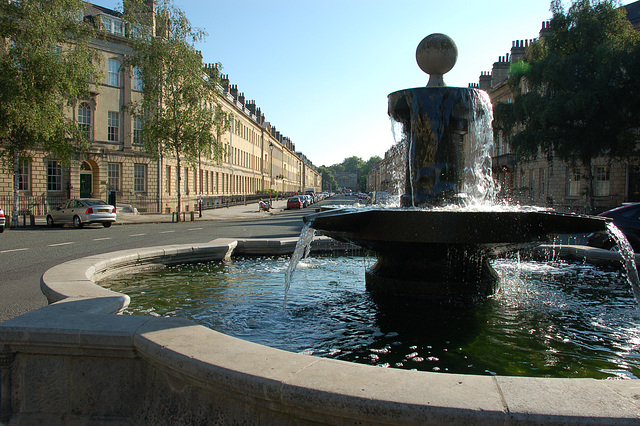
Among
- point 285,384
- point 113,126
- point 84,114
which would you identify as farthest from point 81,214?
point 285,384

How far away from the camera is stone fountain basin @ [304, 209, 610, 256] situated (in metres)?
4.89

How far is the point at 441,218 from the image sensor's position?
192 inches

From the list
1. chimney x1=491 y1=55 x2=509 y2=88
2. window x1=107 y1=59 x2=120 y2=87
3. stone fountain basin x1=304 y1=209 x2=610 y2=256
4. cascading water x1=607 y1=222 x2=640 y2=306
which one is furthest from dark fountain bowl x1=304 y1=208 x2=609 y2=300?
chimney x1=491 y1=55 x2=509 y2=88

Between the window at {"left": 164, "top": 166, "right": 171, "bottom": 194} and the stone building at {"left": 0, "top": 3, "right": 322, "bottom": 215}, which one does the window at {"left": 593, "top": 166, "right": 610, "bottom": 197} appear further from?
the window at {"left": 164, "top": 166, "right": 171, "bottom": 194}

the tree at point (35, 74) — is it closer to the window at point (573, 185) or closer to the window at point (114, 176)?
the window at point (114, 176)

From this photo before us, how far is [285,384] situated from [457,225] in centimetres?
306

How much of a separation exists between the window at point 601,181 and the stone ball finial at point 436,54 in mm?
31483

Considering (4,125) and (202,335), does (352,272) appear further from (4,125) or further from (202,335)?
(4,125)

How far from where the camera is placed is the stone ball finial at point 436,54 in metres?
7.53

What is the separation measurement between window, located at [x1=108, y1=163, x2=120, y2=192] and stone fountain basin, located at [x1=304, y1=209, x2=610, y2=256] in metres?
35.0

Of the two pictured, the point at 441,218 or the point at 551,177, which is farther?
the point at 551,177

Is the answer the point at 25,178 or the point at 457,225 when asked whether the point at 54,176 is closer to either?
the point at 25,178

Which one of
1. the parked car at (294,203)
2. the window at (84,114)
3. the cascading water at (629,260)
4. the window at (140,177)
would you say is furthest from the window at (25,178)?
the cascading water at (629,260)

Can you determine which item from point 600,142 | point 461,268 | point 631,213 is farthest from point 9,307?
point 600,142
